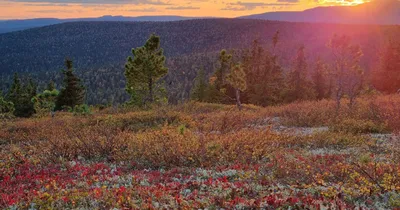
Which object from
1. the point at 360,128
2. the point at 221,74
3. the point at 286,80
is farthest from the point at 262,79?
the point at 360,128

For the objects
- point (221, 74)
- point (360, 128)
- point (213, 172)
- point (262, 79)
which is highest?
point (213, 172)

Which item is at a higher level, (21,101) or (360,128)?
(360,128)

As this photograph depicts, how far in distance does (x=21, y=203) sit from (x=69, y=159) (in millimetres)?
5002

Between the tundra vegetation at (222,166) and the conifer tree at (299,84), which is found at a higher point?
the tundra vegetation at (222,166)

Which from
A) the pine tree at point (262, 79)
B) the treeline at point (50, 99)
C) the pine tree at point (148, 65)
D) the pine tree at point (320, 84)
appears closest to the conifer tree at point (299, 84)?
the pine tree at point (262, 79)

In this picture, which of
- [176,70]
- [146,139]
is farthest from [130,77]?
[176,70]

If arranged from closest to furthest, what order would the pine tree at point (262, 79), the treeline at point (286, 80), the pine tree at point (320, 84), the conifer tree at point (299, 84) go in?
the treeline at point (286, 80)
the conifer tree at point (299, 84)
the pine tree at point (262, 79)
the pine tree at point (320, 84)

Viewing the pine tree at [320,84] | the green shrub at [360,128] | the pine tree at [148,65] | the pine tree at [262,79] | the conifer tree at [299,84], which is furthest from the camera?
the pine tree at [320,84]

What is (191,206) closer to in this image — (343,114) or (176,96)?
(343,114)

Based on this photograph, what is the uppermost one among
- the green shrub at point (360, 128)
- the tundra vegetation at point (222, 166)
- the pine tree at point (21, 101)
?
the tundra vegetation at point (222, 166)

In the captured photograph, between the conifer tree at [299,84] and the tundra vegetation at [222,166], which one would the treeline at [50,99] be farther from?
the conifer tree at [299,84]

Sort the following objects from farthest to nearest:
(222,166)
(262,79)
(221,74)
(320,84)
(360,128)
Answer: (221,74), (320,84), (262,79), (360,128), (222,166)

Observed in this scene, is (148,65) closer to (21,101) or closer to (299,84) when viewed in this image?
(299,84)

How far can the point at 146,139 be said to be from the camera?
1286 cm
